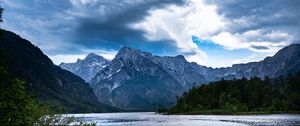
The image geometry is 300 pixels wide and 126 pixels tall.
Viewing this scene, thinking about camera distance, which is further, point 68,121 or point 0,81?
point 68,121

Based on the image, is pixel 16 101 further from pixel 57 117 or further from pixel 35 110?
pixel 57 117

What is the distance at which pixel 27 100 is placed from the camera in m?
40.4

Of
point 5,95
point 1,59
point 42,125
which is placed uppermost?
point 1,59

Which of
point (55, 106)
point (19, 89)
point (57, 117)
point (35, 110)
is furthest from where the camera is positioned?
point (55, 106)

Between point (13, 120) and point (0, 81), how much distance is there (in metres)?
4.58

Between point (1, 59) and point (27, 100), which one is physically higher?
point (1, 59)

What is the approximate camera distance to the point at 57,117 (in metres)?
46.2

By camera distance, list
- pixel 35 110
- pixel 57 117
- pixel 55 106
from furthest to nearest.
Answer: pixel 55 106 → pixel 57 117 → pixel 35 110

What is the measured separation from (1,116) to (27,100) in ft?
11.5

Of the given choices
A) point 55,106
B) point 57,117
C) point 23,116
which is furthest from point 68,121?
point 23,116

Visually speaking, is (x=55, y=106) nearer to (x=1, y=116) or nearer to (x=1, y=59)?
(x=1, y=59)

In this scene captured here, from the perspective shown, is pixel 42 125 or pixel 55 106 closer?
pixel 42 125

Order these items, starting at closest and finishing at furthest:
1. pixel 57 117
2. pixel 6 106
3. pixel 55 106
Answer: pixel 6 106 → pixel 57 117 → pixel 55 106

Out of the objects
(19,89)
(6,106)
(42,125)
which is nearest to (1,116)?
(6,106)
